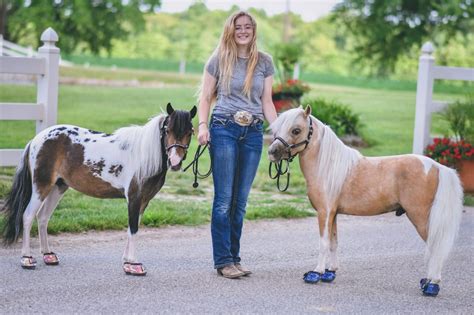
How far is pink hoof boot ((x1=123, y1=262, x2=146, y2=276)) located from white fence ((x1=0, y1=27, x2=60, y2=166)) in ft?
8.44

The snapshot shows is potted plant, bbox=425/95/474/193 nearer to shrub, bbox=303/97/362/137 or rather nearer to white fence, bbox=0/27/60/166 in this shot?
shrub, bbox=303/97/362/137

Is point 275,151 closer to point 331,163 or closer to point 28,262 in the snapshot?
point 331,163

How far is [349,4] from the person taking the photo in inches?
917

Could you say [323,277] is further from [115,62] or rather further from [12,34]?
[115,62]

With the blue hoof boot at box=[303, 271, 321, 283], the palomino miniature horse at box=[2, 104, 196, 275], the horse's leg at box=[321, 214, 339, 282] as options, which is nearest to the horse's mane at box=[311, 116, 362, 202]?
the horse's leg at box=[321, 214, 339, 282]

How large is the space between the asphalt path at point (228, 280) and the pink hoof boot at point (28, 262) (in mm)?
65

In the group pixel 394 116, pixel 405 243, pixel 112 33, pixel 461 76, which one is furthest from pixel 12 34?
pixel 405 243

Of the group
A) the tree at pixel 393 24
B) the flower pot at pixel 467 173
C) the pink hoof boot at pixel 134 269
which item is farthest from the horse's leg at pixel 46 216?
the tree at pixel 393 24

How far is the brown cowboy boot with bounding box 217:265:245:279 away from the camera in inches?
233

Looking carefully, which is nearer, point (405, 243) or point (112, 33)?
point (405, 243)

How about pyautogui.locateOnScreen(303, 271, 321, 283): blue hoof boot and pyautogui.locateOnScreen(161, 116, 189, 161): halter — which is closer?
pyautogui.locateOnScreen(161, 116, 189, 161): halter

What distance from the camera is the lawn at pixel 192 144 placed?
26.7 ft

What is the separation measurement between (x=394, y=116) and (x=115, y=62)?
22467 mm

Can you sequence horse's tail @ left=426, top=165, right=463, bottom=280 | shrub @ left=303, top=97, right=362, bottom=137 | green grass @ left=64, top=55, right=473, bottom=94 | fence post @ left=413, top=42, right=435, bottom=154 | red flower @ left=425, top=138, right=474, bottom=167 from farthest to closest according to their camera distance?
green grass @ left=64, top=55, right=473, bottom=94, shrub @ left=303, top=97, right=362, bottom=137, fence post @ left=413, top=42, right=435, bottom=154, red flower @ left=425, top=138, right=474, bottom=167, horse's tail @ left=426, top=165, right=463, bottom=280
